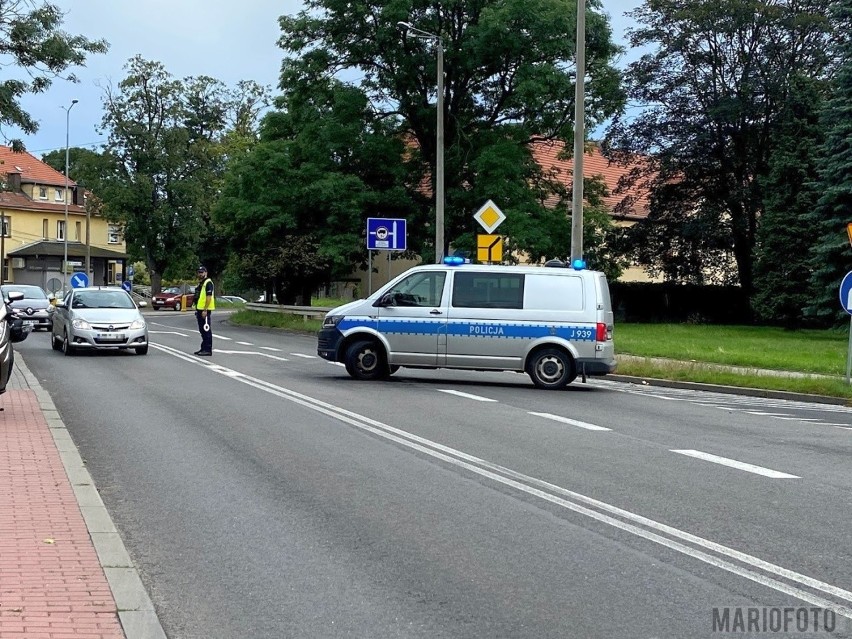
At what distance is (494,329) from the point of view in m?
19.0

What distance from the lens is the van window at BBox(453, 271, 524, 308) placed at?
19188 mm

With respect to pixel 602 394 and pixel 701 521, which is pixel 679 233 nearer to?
pixel 602 394

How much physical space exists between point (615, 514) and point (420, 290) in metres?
11.6

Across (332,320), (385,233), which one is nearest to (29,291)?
(385,233)

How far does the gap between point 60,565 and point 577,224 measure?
1953 cm

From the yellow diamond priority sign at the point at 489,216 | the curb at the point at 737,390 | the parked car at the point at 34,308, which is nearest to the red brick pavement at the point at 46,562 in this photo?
the curb at the point at 737,390

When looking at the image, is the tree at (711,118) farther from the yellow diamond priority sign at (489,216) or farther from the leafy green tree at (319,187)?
the yellow diamond priority sign at (489,216)

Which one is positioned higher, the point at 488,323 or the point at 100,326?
the point at 488,323

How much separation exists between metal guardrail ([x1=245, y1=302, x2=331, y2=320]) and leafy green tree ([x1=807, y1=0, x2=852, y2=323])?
52.8ft

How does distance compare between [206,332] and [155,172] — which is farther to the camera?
[155,172]

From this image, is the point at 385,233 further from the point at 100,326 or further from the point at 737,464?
the point at 737,464

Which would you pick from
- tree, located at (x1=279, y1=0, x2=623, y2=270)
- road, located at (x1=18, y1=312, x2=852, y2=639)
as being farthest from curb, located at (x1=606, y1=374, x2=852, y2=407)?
tree, located at (x1=279, y1=0, x2=623, y2=270)

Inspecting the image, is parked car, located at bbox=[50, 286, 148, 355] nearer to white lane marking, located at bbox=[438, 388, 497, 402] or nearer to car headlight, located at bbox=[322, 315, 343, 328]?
car headlight, located at bbox=[322, 315, 343, 328]

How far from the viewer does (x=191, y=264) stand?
9512cm
